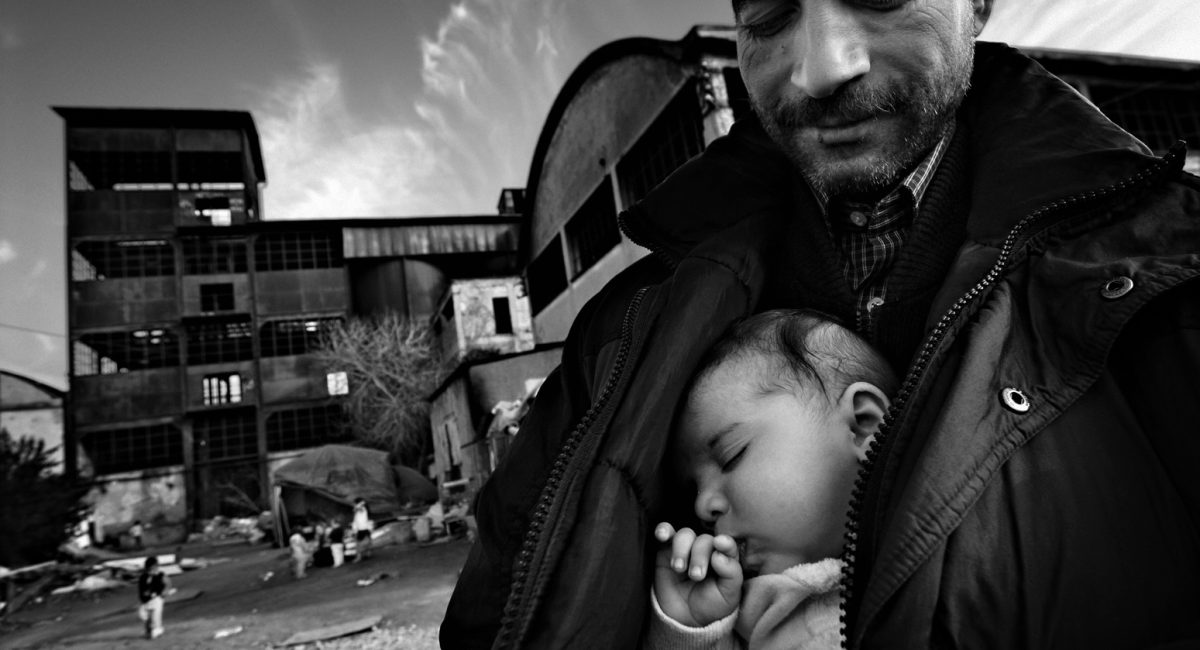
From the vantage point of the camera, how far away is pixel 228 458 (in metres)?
31.8

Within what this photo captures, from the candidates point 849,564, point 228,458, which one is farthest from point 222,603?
point 228,458

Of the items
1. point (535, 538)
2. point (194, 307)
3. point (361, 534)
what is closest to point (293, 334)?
point (194, 307)

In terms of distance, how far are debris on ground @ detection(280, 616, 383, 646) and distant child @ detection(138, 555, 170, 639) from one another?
8.24ft

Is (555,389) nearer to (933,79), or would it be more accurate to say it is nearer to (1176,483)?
(933,79)

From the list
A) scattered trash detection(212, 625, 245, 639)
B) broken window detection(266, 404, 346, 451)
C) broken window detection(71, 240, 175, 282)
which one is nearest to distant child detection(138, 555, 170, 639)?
scattered trash detection(212, 625, 245, 639)

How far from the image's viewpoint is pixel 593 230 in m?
14.5

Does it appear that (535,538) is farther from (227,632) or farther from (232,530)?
(232,530)

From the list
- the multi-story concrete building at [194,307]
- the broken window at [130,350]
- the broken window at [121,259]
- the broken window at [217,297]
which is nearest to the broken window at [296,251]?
the multi-story concrete building at [194,307]

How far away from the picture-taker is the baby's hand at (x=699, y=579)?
4.30 feet

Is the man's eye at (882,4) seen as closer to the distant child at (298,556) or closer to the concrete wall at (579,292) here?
the concrete wall at (579,292)

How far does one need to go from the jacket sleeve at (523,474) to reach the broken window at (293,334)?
114 feet

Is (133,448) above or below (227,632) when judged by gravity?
above

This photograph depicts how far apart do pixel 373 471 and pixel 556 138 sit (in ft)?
50.0

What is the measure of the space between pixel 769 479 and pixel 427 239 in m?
37.2
